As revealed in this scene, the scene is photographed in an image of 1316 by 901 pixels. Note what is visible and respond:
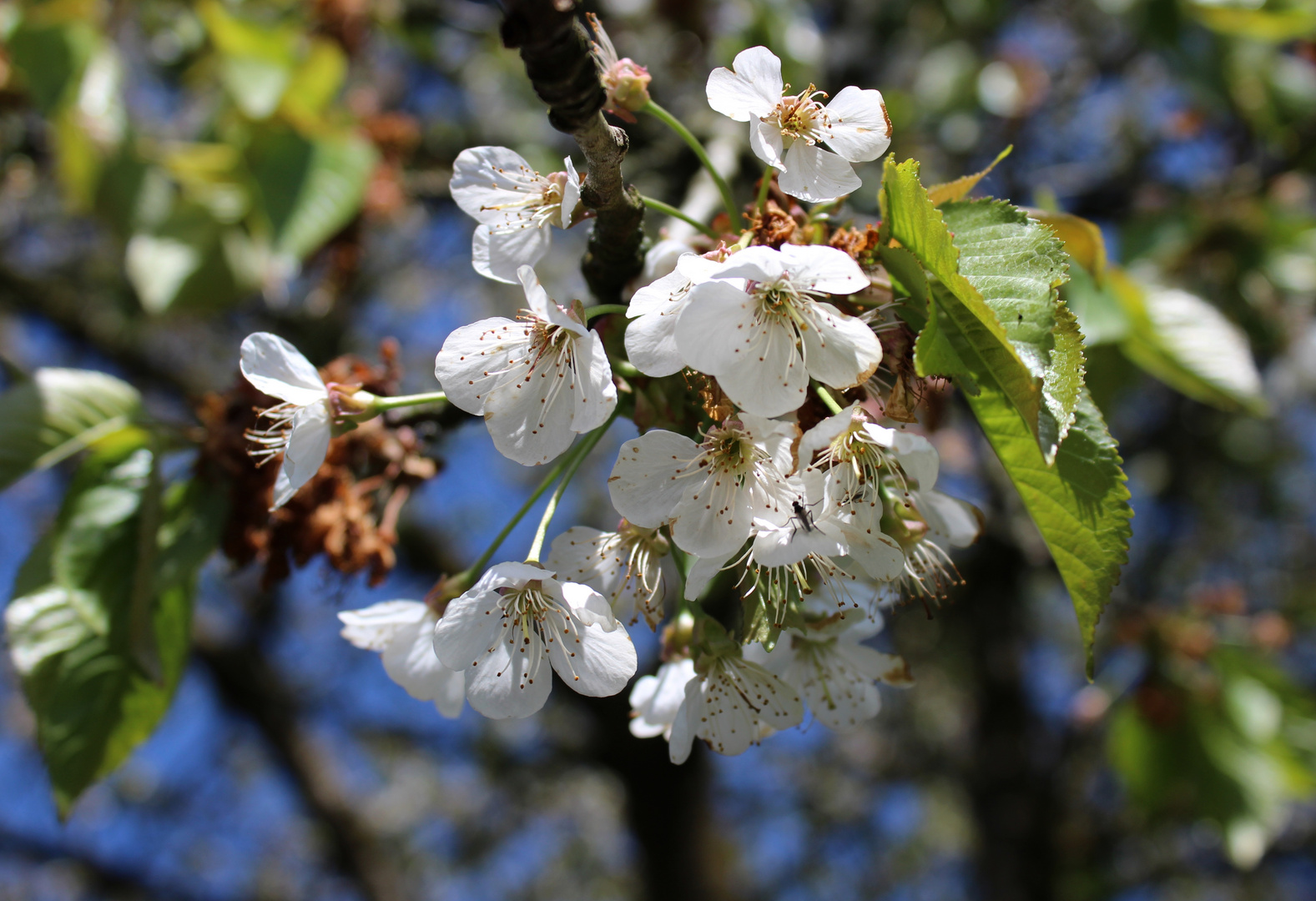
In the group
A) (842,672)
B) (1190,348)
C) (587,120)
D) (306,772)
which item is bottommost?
(306,772)

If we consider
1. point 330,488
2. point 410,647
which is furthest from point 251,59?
point 410,647

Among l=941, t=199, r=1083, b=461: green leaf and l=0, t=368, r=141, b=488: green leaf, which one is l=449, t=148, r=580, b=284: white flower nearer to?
l=941, t=199, r=1083, b=461: green leaf

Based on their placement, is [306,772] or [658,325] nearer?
[658,325]

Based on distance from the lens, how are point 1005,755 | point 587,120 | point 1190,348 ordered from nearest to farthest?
point 587,120 < point 1190,348 < point 1005,755

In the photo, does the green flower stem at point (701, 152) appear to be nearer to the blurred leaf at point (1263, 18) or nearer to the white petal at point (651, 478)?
the white petal at point (651, 478)

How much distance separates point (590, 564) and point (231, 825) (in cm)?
666

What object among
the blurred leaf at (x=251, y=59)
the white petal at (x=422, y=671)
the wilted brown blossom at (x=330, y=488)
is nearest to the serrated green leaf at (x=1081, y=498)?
the white petal at (x=422, y=671)

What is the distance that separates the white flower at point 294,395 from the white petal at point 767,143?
2.16 feet

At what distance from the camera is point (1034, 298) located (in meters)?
0.85

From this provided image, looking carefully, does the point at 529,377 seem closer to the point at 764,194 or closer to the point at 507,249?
the point at 507,249

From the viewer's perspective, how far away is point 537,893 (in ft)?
22.0

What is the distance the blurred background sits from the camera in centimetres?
242

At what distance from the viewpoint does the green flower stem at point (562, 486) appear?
102 cm

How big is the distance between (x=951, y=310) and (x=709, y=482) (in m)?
0.34
